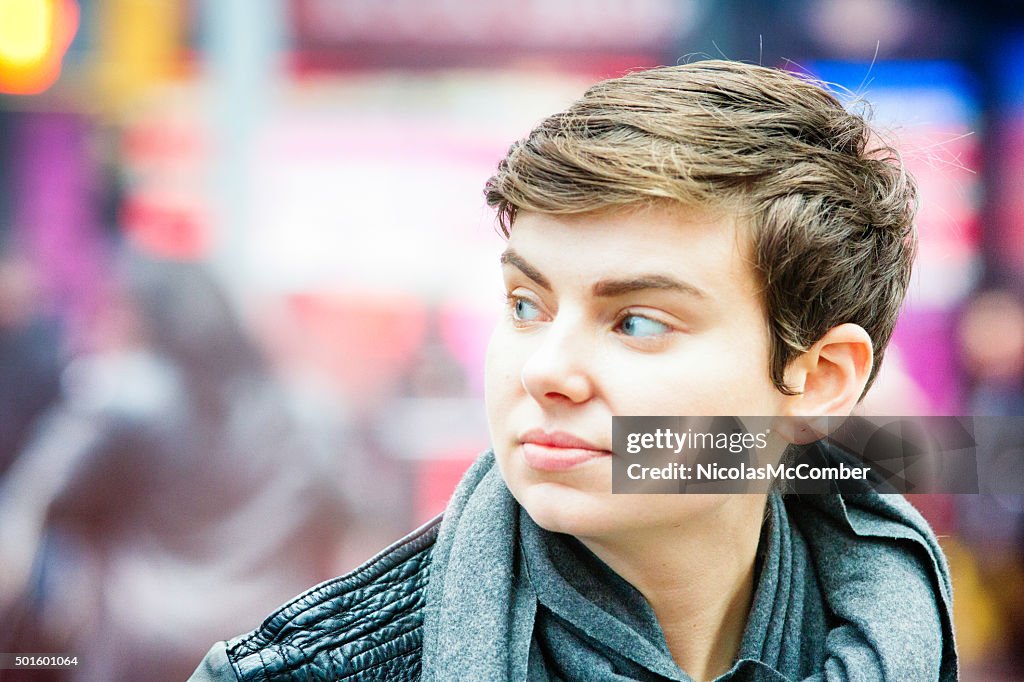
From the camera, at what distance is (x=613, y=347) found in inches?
48.8

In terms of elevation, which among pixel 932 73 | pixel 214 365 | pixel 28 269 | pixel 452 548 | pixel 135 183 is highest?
pixel 932 73

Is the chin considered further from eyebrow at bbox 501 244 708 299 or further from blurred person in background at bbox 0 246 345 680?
blurred person in background at bbox 0 246 345 680

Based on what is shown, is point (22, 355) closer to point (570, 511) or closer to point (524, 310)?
point (524, 310)

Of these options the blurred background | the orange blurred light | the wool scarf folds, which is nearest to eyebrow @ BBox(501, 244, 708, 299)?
the wool scarf folds

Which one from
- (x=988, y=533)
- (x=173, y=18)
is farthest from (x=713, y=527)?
(x=173, y=18)

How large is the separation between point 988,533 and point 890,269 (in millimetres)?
1761

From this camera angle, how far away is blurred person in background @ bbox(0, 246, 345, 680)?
2568 mm

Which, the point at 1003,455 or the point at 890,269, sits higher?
the point at 1003,455

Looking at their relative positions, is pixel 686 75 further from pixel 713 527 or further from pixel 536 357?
pixel 713 527

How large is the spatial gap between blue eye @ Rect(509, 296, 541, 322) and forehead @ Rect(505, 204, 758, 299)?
0.07 m

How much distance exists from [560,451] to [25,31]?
244 cm

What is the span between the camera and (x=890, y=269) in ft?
4.73

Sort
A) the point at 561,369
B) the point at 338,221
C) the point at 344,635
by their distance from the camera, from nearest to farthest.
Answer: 1. the point at 561,369
2. the point at 344,635
3. the point at 338,221

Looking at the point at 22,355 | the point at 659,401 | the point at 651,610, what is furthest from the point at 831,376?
the point at 22,355
